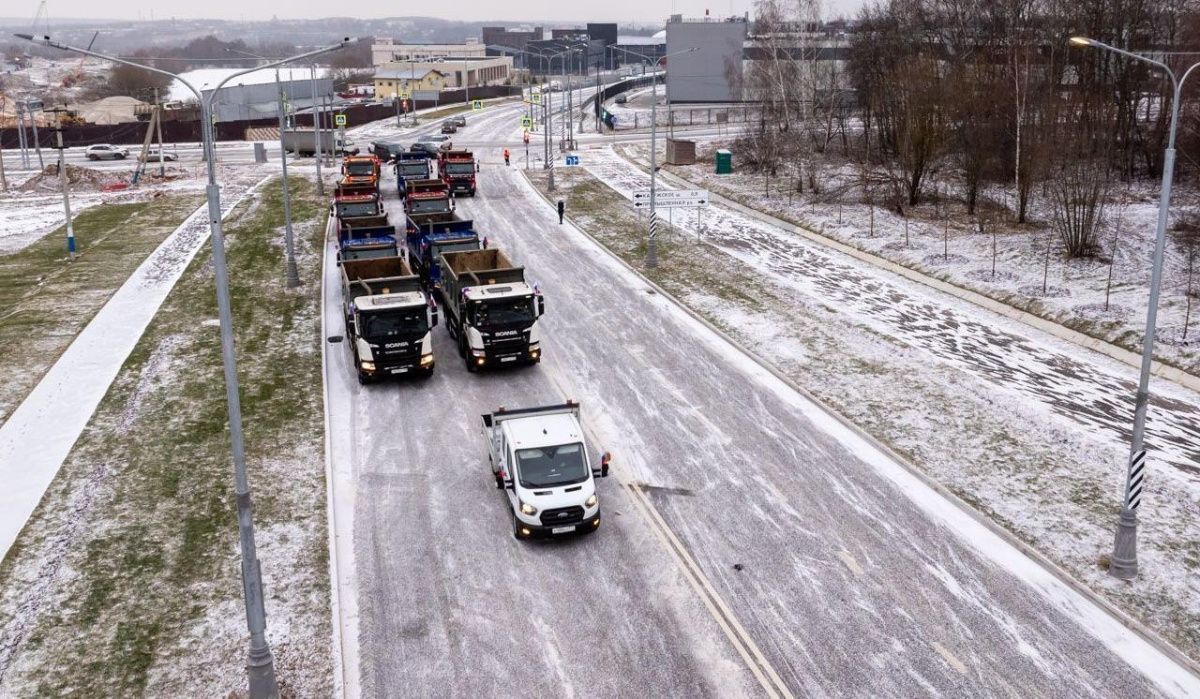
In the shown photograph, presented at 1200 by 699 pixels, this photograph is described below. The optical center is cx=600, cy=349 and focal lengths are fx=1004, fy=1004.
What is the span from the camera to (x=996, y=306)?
117 feet

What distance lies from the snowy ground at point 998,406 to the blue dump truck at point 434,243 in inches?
323

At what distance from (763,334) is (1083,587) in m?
15.3

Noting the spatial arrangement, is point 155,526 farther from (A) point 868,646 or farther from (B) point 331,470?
(A) point 868,646

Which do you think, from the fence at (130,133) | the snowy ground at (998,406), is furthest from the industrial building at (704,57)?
the snowy ground at (998,406)

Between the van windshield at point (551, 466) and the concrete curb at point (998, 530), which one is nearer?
the concrete curb at point (998, 530)

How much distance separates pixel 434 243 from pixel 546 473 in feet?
53.3

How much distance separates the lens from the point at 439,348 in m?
30.1

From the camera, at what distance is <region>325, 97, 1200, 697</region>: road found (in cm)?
1499

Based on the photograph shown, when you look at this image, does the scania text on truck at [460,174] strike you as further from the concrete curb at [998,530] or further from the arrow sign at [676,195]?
the concrete curb at [998,530]

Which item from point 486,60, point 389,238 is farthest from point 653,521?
point 486,60

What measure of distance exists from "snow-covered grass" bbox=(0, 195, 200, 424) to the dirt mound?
9665 millimetres

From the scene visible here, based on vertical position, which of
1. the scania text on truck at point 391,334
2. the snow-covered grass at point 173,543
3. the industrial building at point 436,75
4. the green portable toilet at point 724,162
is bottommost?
the snow-covered grass at point 173,543

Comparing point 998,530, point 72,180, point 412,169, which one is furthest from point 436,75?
point 998,530

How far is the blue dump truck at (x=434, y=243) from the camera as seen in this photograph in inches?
1313
